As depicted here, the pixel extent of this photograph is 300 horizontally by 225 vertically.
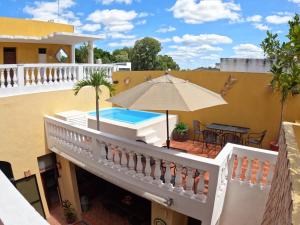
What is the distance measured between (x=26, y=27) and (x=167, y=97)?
1418cm

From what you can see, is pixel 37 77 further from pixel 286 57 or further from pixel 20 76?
pixel 286 57

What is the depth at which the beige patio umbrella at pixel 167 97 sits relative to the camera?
5430 mm

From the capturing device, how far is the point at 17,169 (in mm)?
9594

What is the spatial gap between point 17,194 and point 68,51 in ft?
58.8

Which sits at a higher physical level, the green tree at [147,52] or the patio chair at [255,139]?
the green tree at [147,52]

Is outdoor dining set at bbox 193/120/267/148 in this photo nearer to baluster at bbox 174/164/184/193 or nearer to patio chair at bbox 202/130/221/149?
patio chair at bbox 202/130/221/149

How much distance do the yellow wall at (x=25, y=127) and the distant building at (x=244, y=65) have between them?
13172 millimetres

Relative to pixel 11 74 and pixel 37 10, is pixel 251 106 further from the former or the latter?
pixel 37 10

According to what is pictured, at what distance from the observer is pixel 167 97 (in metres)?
5.70

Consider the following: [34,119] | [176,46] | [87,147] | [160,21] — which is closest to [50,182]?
[34,119]

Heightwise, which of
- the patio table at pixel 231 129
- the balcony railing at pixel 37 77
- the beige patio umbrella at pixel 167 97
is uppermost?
the balcony railing at pixel 37 77

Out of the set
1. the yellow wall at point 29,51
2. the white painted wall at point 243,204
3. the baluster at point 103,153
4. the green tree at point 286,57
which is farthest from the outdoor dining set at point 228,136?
the yellow wall at point 29,51

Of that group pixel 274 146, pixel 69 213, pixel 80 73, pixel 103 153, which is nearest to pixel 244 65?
pixel 274 146

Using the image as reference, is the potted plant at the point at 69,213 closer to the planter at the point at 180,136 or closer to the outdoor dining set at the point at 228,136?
the planter at the point at 180,136
